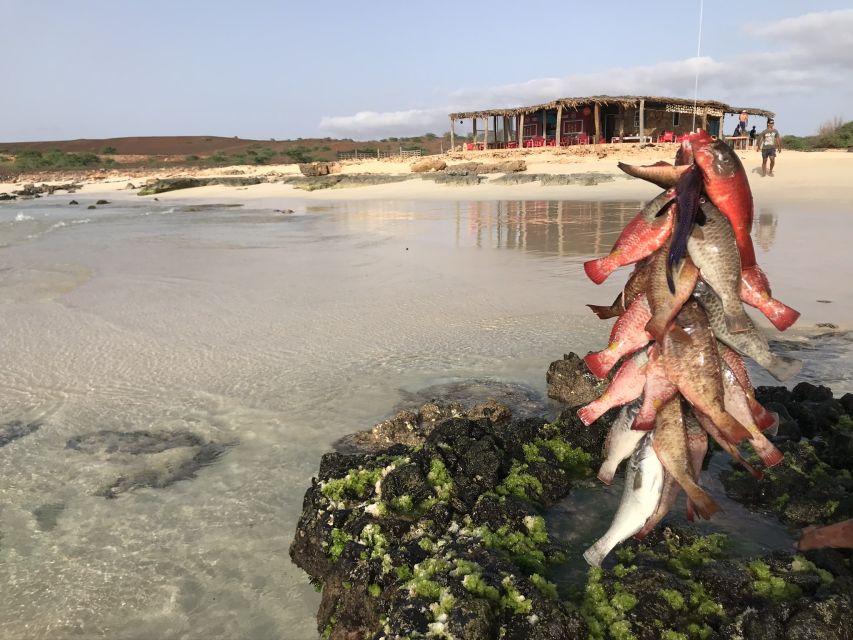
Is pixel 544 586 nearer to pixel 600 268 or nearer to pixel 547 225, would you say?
pixel 600 268

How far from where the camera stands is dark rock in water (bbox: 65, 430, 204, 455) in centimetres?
464

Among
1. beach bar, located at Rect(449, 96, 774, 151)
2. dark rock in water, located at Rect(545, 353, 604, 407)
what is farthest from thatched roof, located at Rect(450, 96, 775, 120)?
dark rock in water, located at Rect(545, 353, 604, 407)

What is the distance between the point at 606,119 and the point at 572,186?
15.9m

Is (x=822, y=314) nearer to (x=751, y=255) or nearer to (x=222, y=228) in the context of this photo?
(x=751, y=255)

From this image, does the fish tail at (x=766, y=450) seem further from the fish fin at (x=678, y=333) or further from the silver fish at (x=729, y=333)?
the fish fin at (x=678, y=333)

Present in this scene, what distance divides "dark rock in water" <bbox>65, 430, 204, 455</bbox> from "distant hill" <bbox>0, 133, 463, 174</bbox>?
5193cm

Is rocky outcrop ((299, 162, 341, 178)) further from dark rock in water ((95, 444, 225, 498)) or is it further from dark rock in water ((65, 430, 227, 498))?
dark rock in water ((95, 444, 225, 498))

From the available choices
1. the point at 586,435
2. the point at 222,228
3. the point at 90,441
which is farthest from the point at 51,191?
the point at 586,435

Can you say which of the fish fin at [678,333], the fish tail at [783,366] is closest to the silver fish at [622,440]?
the fish fin at [678,333]

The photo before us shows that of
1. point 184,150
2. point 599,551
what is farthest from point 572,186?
point 184,150

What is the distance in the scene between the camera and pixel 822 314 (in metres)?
7.40

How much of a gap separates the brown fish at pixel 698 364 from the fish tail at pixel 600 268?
0.90 feet

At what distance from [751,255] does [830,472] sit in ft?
7.75

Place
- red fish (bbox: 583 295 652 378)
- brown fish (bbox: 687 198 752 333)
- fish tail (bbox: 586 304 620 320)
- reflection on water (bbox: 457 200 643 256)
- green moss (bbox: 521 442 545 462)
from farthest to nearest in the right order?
reflection on water (bbox: 457 200 643 256), green moss (bbox: 521 442 545 462), fish tail (bbox: 586 304 620 320), red fish (bbox: 583 295 652 378), brown fish (bbox: 687 198 752 333)
